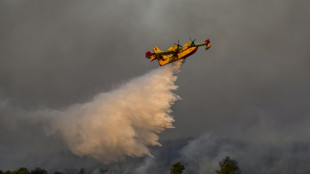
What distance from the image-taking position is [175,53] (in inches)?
3676

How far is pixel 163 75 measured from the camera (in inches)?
3846

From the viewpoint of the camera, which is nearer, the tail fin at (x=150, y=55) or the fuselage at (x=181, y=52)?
the fuselage at (x=181, y=52)

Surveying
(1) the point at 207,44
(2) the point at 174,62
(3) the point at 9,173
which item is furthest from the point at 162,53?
(3) the point at 9,173

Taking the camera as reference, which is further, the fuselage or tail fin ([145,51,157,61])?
tail fin ([145,51,157,61])

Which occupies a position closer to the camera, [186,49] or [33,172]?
[186,49]

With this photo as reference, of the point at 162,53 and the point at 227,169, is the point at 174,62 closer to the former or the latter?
the point at 162,53

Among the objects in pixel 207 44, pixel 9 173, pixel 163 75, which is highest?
pixel 207 44

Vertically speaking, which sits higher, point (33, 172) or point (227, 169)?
point (33, 172)

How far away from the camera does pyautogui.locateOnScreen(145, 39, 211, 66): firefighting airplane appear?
91.4m

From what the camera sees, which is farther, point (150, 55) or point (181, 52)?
point (150, 55)

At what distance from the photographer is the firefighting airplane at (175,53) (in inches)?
3597

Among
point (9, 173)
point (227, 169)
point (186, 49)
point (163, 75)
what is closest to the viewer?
point (186, 49)

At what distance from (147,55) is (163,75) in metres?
5.84

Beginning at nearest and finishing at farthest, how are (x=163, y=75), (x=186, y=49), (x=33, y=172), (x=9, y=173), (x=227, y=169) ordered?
(x=186, y=49) < (x=163, y=75) < (x=227, y=169) < (x=9, y=173) < (x=33, y=172)
